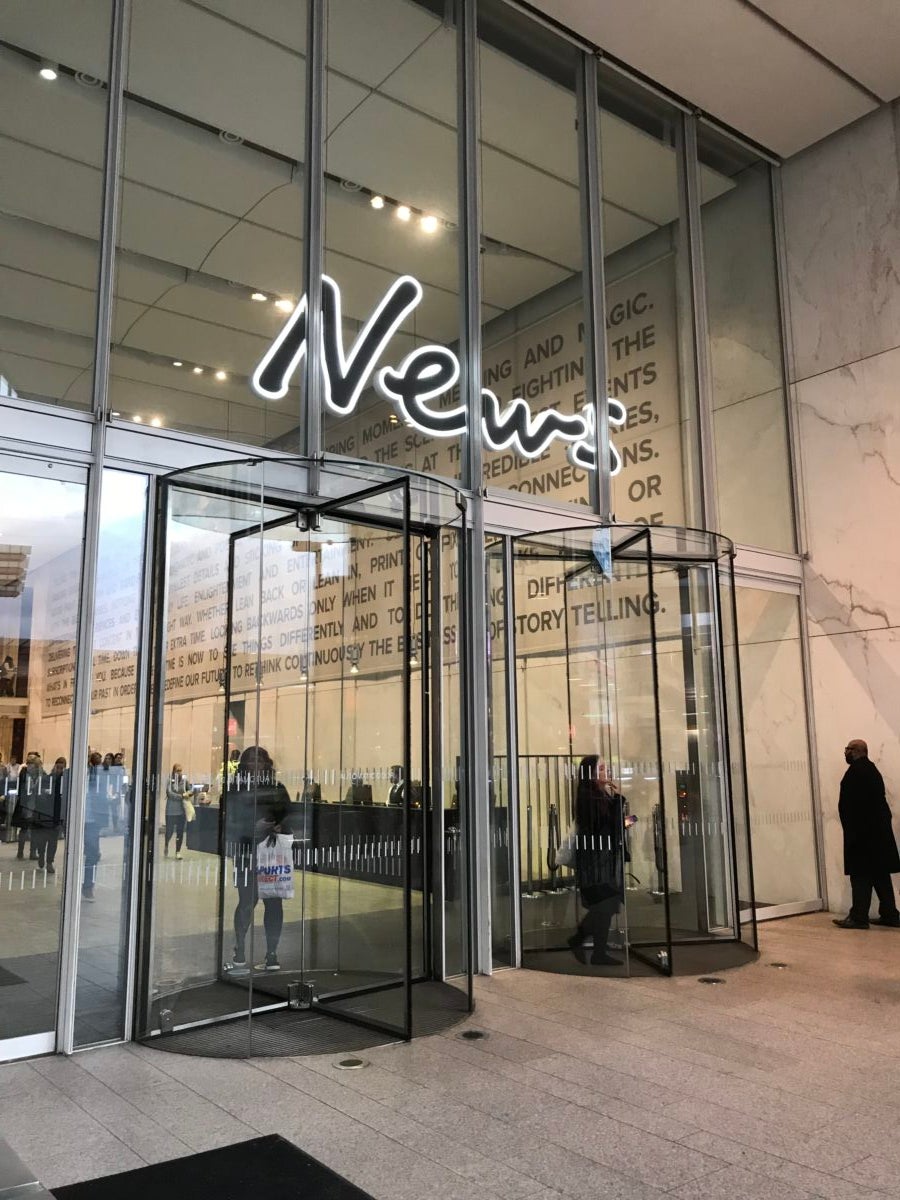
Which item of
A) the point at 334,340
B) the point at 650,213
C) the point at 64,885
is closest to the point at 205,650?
the point at 64,885

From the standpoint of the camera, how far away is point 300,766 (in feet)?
18.0

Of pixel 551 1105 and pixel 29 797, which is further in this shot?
pixel 29 797

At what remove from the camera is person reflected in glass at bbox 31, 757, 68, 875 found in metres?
4.80

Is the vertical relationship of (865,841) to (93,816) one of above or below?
below

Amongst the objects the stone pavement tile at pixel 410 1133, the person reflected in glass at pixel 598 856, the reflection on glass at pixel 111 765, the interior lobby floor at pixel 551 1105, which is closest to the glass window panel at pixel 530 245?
the person reflected in glass at pixel 598 856

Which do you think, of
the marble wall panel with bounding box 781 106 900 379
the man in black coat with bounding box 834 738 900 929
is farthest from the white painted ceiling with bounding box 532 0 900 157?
the man in black coat with bounding box 834 738 900 929

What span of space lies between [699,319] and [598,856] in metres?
5.13

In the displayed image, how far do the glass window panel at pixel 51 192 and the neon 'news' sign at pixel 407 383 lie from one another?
3.82 ft

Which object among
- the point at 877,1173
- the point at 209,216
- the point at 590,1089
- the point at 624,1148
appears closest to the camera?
the point at 877,1173

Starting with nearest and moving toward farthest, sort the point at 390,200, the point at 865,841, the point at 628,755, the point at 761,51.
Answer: the point at 628,755 → the point at 390,200 → the point at 865,841 → the point at 761,51

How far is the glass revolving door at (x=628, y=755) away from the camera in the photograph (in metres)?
6.31

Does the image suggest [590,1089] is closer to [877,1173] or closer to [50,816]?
[877,1173]

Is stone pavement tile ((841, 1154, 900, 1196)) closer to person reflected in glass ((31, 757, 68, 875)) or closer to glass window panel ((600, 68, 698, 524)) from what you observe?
person reflected in glass ((31, 757, 68, 875))

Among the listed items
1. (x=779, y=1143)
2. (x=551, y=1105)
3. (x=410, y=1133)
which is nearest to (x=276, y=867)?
(x=410, y=1133)
